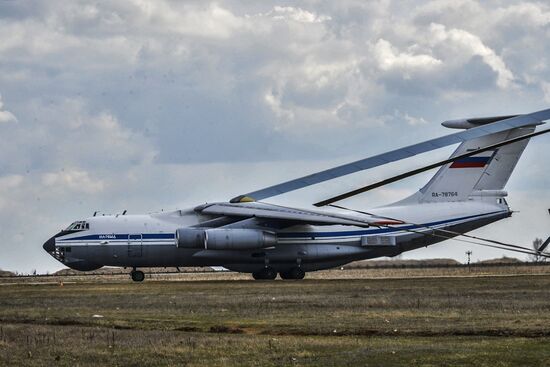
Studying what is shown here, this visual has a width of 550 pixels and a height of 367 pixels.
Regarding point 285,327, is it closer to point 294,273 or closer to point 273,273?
point 273,273

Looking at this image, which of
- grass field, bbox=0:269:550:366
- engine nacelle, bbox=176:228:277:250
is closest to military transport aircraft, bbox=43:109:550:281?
engine nacelle, bbox=176:228:277:250

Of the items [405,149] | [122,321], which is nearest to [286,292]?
[122,321]

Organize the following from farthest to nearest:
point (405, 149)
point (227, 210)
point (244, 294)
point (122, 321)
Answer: point (227, 210) → point (244, 294) → point (122, 321) → point (405, 149)

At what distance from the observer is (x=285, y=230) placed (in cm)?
5228

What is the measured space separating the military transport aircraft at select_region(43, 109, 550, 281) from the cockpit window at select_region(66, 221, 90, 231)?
0.16ft

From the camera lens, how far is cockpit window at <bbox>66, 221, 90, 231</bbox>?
51.6 m

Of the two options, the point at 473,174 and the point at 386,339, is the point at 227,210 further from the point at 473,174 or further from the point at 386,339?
the point at 386,339

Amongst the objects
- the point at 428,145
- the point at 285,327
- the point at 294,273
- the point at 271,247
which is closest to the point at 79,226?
the point at 271,247

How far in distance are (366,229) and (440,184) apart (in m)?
4.35

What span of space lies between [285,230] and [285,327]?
28532 millimetres

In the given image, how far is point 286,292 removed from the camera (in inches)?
1500

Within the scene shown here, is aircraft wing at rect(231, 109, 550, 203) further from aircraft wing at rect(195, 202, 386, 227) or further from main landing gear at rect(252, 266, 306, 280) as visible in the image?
main landing gear at rect(252, 266, 306, 280)

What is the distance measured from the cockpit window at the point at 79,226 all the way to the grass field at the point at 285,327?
461 inches

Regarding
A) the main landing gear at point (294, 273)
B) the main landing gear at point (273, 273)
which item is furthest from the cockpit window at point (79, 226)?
the main landing gear at point (294, 273)
